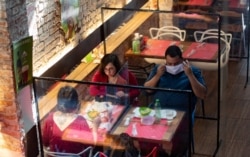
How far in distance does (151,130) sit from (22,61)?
1201mm

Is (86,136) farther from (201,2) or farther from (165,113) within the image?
(201,2)

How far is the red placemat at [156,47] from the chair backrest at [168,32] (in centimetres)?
17

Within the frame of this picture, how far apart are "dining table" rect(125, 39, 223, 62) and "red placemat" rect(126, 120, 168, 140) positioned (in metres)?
1.74

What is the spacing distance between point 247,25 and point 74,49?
274 centimetres

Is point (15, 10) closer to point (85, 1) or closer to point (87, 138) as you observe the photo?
point (87, 138)

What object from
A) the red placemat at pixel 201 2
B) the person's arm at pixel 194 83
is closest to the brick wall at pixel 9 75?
the person's arm at pixel 194 83

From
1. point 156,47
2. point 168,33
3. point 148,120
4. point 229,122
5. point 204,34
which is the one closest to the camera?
point 148,120

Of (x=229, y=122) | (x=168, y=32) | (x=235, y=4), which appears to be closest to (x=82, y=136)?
(x=229, y=122)

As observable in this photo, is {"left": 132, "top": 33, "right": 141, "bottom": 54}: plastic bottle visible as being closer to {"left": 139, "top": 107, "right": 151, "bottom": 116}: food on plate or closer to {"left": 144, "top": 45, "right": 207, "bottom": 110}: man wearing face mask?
{"left": 144, "top": 45, "right": 207, "bottom": 110}: man wearing face mask

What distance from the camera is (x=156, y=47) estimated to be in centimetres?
657

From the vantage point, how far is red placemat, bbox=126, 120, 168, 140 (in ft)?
14.8

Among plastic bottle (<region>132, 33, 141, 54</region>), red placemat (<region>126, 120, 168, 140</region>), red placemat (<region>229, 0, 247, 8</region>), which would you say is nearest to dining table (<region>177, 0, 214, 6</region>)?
red placemat (<region>229, 0, 247, 8</region>)

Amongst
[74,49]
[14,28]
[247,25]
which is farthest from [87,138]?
[247,25]

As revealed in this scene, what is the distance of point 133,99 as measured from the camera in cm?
468
